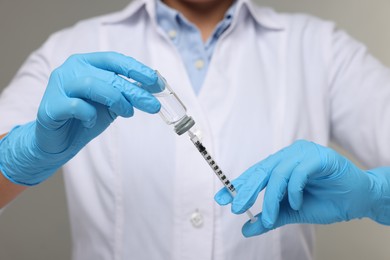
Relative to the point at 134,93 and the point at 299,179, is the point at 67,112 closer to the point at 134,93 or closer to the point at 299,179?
the point at 134,93

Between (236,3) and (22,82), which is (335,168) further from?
(22,82)

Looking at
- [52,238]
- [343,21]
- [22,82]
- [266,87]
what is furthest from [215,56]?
[52,238]

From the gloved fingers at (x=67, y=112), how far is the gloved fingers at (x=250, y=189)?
0.83ft

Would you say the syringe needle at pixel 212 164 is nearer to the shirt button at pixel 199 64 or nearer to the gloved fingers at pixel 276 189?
the gloved fingers at pixel 276 189

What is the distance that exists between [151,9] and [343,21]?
83 cm

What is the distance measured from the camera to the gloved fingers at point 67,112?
791 millimetres

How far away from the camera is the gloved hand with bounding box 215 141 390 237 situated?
2.76ft

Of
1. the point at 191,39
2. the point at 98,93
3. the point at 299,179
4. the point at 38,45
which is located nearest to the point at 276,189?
the point at 299,179

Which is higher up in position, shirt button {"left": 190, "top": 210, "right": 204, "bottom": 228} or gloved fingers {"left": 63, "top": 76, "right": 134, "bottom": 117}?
gloved fingers {"left": 63, "top": 76, "right": 134, "bottom": 117}

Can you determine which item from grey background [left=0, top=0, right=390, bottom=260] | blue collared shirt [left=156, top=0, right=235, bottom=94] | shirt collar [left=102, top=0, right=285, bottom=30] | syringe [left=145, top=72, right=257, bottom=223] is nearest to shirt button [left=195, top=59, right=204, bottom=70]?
blue collared shirt [left=156, top=0, right=235, bottom=94]

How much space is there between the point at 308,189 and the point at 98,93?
40cm

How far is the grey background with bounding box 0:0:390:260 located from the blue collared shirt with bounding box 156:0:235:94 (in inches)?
26.9

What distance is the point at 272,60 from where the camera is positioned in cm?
116

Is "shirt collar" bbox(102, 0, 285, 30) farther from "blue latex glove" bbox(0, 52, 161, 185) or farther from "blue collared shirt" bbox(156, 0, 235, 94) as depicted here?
"blue latex glove" bbox(0, 52, 161, 185)
